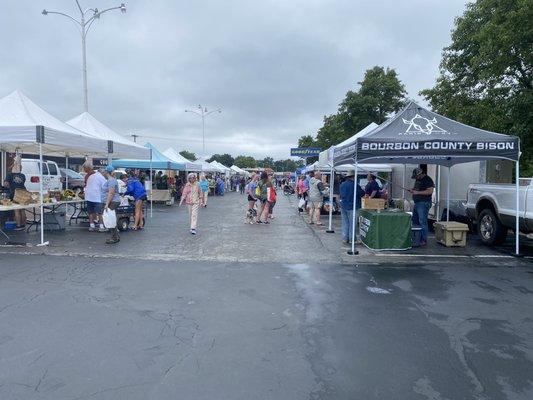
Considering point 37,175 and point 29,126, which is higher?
point 29,126

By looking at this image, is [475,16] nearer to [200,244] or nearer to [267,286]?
[200,244]

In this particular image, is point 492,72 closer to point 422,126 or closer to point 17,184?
point 422,126

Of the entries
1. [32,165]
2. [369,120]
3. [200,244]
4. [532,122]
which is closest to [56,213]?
[200,244]

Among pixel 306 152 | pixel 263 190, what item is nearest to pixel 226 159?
pixel 306 152

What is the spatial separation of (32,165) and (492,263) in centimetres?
2053

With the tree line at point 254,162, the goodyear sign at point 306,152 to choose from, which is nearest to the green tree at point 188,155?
the tree line at point 254,162

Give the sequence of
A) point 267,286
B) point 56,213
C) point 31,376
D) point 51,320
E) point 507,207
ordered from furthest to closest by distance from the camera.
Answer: point 56,213 < point 507,207 < point 267,286 < point 51,320 < point 31,376

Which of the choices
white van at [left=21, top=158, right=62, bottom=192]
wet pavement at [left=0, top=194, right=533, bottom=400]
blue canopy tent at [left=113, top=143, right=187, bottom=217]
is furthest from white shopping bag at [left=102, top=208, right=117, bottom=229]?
white van at [left=21, top=158, right=62, bottom=192]

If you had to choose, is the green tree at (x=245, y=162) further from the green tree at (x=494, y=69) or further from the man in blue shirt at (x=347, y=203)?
the man in blue shirt at (x=347, y=203)

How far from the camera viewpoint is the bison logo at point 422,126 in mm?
9281

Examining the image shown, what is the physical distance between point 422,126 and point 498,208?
8.82ft

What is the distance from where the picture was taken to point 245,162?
166 m

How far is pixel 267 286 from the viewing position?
6730 millimetres

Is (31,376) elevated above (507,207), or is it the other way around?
(507,207)
